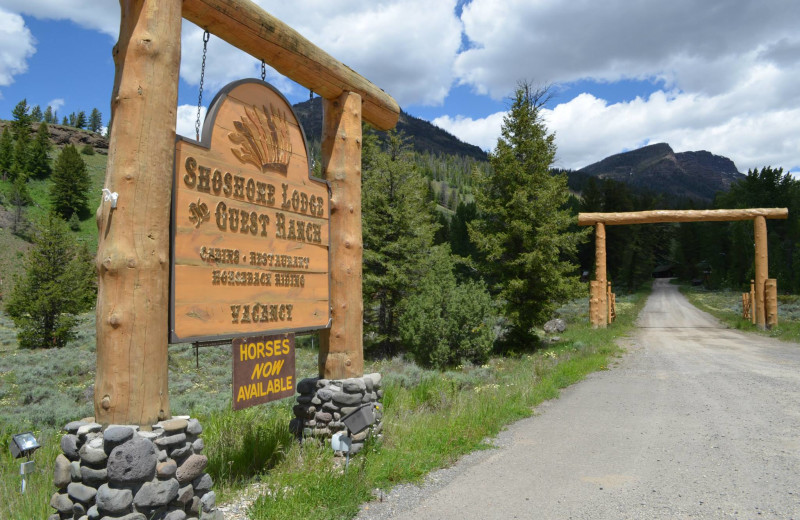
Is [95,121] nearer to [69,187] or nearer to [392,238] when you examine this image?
[69,187]

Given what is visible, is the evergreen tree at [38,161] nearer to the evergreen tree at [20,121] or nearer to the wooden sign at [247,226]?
the evergreen tree at [20,121]

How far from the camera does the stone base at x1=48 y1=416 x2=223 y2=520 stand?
10.3 ft

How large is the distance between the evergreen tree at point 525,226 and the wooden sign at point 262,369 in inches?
482

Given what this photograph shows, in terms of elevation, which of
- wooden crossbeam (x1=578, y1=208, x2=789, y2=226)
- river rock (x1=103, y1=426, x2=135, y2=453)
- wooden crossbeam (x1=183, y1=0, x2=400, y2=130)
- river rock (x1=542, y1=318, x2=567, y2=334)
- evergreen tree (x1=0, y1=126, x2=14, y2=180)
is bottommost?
river rock (x1=542, y1=318, x2=567, y2=334)

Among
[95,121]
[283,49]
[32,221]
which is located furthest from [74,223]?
[95,121]

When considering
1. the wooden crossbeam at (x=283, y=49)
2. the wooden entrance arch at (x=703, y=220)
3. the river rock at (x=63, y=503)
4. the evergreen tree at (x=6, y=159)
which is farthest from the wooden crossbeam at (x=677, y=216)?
the evergreen tree at (x=6, y=159)

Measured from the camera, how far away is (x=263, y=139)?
15.7ft

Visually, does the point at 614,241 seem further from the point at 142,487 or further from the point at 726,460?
the point at 142,487

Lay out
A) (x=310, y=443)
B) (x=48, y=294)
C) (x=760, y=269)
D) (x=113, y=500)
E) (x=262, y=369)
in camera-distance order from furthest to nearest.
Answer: (x=48, y=294) → (x=760, y=269) → (x=310, y=443) → (x=262, y=369) → (x=113, y=500)

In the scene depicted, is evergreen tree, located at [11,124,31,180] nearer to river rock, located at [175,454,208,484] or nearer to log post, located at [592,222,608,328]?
log post, located at [592,222,608,328]

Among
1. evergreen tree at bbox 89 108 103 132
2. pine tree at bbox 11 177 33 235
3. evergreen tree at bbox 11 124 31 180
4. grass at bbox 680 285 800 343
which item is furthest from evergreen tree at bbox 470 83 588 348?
evergreen tree at bbox 89 108 103 132

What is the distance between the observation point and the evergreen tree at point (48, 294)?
73.4 ft

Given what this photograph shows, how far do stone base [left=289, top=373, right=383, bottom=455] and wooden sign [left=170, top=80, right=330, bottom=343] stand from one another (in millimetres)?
778

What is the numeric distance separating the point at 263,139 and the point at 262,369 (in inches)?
86.0
